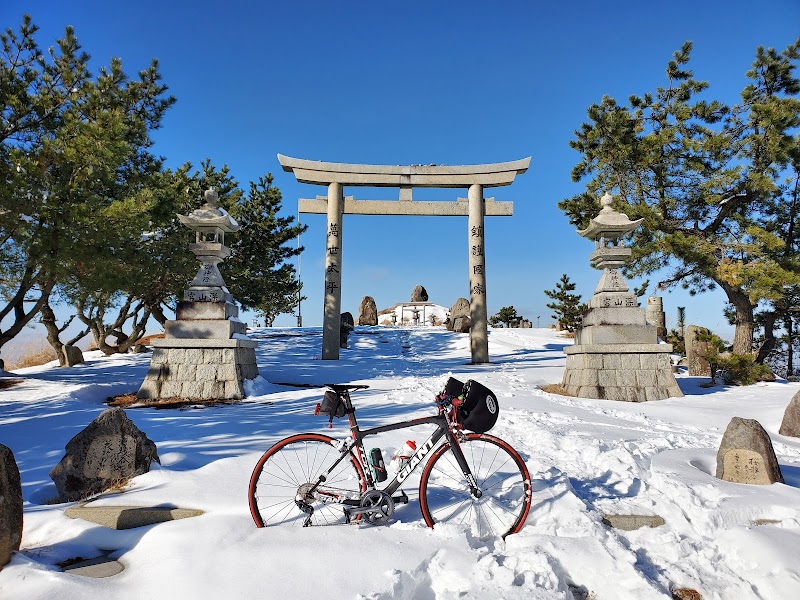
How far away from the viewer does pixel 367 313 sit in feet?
101

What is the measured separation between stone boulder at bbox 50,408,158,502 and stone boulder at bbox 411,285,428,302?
115 ft

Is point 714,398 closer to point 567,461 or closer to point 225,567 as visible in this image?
point 567,461

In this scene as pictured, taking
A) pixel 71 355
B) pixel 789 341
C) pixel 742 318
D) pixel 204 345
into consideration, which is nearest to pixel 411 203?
pixel 204 345

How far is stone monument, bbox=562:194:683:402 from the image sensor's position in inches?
338

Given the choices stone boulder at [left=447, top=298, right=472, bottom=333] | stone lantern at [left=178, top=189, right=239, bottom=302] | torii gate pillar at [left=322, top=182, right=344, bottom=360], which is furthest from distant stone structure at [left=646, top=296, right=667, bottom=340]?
stone lantern at [left=178, top=189, right=239, bottom=302]

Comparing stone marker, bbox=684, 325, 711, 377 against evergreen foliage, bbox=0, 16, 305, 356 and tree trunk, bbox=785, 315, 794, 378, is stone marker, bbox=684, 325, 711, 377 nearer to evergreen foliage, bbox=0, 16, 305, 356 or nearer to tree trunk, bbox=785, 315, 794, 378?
tree trunk, bbox=785, 315, 794, 378

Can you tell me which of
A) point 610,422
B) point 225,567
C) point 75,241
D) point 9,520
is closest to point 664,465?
point 610,422

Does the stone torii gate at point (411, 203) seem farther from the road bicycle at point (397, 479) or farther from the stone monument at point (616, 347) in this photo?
the road bicycle at point (397, 479)

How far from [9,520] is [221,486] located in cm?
136

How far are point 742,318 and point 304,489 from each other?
42.5ft

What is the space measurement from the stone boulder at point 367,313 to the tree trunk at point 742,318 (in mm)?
21333

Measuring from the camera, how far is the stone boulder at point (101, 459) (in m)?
3.61

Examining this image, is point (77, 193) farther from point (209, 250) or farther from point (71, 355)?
point (71, 355)

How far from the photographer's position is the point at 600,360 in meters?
8.77
